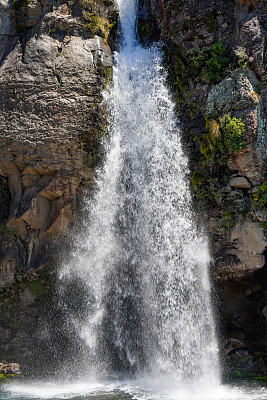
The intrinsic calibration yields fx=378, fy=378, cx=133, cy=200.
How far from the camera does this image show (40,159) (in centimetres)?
1046

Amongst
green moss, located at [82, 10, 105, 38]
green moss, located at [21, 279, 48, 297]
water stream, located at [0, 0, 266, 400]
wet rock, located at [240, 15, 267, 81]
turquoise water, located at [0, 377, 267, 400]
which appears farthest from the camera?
green moss, located at [82, 10, 105, 38]

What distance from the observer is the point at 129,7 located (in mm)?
12859

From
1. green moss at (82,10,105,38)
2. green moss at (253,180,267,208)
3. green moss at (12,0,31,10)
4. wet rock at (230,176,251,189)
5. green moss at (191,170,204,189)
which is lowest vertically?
green moss at (253,180,267,208)

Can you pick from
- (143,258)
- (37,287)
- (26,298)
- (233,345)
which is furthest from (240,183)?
(26,298)

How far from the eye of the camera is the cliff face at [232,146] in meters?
9.69

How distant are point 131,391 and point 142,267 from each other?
3.13m

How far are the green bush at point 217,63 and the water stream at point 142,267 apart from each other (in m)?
1.47

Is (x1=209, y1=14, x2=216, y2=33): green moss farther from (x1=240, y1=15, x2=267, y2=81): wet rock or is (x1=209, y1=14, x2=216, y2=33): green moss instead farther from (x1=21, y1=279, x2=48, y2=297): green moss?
(x1=21, y1=279, x2=48, y2=297): green moss

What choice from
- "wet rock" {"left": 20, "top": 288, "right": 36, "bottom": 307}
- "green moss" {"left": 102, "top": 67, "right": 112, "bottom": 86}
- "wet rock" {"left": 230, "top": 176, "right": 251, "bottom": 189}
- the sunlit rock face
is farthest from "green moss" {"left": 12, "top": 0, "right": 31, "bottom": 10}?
"wet rock" {"left": 20, "top": 288, "right": 36, "bottom": 307}

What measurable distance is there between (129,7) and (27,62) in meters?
4.31

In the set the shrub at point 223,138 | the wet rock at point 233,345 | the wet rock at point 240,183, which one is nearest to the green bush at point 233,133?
the shrub at point 223,138

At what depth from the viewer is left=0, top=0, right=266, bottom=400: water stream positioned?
9.28m

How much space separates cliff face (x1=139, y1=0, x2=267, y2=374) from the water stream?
0.53 m

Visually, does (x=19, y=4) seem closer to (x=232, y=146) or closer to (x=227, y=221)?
(x=232, y=146)
